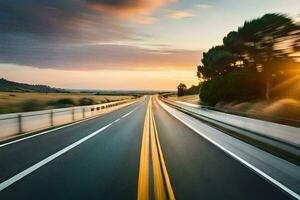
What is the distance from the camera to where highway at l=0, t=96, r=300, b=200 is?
6809 mm

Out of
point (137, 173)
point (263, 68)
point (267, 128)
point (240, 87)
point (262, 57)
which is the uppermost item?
point (262, 57)

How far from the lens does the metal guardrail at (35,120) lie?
1664 cm

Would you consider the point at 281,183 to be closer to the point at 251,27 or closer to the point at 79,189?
the point at 79,189

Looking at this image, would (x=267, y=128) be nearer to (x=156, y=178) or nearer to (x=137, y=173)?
(x=137, y=173)

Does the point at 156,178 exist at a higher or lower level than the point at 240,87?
lower

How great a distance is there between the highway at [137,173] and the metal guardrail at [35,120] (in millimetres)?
2934

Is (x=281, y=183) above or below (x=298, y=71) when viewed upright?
below

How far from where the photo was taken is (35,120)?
2070 cm

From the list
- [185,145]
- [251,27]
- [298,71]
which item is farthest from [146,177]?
[251,27]

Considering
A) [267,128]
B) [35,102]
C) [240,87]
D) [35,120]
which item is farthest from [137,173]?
[240,87]

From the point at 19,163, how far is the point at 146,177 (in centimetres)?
390

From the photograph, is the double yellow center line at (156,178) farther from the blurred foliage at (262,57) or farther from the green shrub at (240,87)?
the green shrub at (240,87)

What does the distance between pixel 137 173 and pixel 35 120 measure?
44.4 feet

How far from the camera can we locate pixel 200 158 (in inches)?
435
